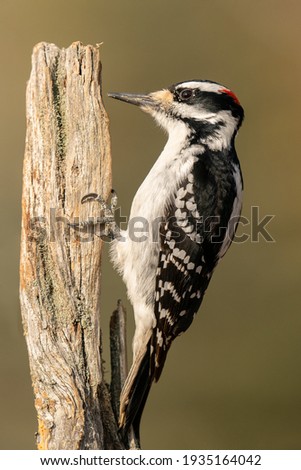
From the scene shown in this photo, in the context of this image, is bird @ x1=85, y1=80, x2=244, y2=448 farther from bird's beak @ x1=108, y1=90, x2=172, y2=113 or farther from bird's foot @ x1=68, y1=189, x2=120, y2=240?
bird's foot @ x1=68, y1=189, x2=120, y2=240

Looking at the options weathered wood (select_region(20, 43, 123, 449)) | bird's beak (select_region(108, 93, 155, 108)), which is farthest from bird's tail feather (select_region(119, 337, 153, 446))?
bird's beak (select_region(108, 93, 155, 108))

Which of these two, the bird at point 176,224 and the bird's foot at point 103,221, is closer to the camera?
the bird's foot at point 103,221

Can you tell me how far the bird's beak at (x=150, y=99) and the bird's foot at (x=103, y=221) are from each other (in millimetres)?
514

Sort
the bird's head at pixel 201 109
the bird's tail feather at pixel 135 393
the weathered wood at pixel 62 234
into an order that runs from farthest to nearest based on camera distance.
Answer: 1. the bird's head at pixel 201 109
2. the bird's tail feather at pixel 135 393
3. the weathered wood at pixel 62 234

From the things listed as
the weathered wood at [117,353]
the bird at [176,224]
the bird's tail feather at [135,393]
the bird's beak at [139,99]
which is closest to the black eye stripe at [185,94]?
the bird at [176,224]

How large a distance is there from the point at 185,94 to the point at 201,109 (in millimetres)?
99

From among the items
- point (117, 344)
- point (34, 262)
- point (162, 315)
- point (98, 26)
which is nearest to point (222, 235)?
point (162, 315)

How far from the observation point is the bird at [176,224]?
3.26m

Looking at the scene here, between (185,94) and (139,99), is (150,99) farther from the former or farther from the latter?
(185,94)

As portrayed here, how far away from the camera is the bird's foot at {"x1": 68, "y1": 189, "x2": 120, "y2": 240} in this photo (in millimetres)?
3006
